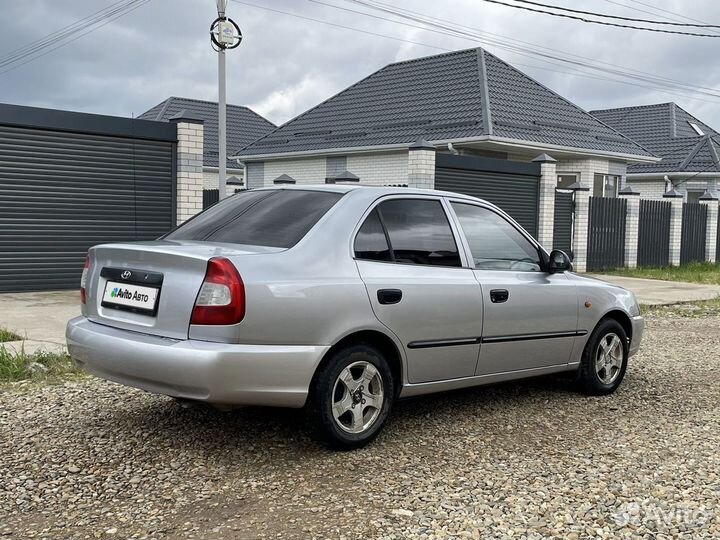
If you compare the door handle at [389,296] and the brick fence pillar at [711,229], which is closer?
the door handle at [389,296]

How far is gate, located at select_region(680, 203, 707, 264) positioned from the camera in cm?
2538

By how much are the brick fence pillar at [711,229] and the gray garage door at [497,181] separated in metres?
8.64

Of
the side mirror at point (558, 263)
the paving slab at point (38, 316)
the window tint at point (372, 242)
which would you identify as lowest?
the paving slab at point (38, 316)

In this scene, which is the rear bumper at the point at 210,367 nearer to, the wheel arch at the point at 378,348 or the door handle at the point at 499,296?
the wheel arch at the point at 378,348

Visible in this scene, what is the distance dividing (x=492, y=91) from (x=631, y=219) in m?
5.43

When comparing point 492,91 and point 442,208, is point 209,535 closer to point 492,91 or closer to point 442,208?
point 442,208

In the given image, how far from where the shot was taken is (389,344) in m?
5.11

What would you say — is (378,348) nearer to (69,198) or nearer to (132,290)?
(132,290)

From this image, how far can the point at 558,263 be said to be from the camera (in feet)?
20.4

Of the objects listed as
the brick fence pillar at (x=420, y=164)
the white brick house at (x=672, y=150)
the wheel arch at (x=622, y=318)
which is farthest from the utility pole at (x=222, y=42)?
the white brick house at (x=672, y=150)

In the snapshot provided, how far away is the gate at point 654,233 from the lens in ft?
77.8

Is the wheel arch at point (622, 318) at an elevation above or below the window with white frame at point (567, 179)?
below

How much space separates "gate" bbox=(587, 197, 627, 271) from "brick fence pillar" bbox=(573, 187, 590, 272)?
0.28 metres

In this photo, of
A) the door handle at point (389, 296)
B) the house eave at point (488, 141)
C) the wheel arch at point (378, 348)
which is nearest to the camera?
the wheel arch at point (378, 348)
